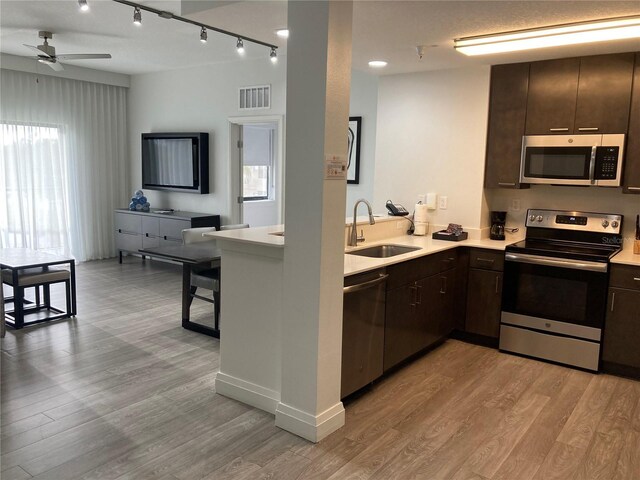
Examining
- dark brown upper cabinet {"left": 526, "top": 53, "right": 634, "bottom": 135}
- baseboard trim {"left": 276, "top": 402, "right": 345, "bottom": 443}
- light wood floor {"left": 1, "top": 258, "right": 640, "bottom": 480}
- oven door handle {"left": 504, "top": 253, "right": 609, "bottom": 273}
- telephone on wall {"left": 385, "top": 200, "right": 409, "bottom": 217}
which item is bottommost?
light wood floor {"left": 1, "top": 258, "right": 640, "bottom": 480}

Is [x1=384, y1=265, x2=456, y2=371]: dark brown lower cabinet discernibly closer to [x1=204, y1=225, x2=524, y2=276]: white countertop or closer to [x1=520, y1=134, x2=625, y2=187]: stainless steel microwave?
[x1=204, y1=225, x2=524, y2=276]: white countertop

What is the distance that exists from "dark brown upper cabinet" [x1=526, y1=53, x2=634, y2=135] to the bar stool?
435 cm

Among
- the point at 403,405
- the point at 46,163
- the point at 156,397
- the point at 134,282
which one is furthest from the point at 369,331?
the point at 46,163

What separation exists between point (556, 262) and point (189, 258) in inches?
112

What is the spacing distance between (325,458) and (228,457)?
493 mm

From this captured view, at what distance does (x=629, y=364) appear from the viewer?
3.67 metres

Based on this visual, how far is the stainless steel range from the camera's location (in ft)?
12.3

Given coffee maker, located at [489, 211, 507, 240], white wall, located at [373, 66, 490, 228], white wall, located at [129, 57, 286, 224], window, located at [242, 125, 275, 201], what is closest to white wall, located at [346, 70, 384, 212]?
white wall, located at [373, 66, 490, 228]

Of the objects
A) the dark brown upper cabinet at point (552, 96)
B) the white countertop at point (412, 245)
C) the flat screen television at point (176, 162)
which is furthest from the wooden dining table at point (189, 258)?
the dark brown upper cabinet at point (552, 96)

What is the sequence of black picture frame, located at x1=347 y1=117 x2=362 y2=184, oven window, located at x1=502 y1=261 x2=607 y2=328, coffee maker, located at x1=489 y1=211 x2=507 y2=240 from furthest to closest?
black picture frame, located at x1=347 y1=117 x2=362 y2=184, coffee maker, located at x1=489 y1=211 x2=507 y2=240, oven window, located at x1=502 y1=261 x2=607 y2=328

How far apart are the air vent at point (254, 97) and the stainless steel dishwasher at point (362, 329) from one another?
3.74m

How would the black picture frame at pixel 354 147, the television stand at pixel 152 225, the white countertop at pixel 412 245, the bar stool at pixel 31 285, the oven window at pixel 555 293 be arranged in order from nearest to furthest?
the white countertop at pixel 412 245 < the oven window at pixel 555 293 < the bar stool at pixel 31 285 < the black picture frame at pixel 354 147 < the television stand at pixel 152 225

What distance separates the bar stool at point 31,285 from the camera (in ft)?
14.5

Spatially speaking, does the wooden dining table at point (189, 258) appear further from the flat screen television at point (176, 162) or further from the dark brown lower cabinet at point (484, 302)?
the flat screen television at point (176, 162)
